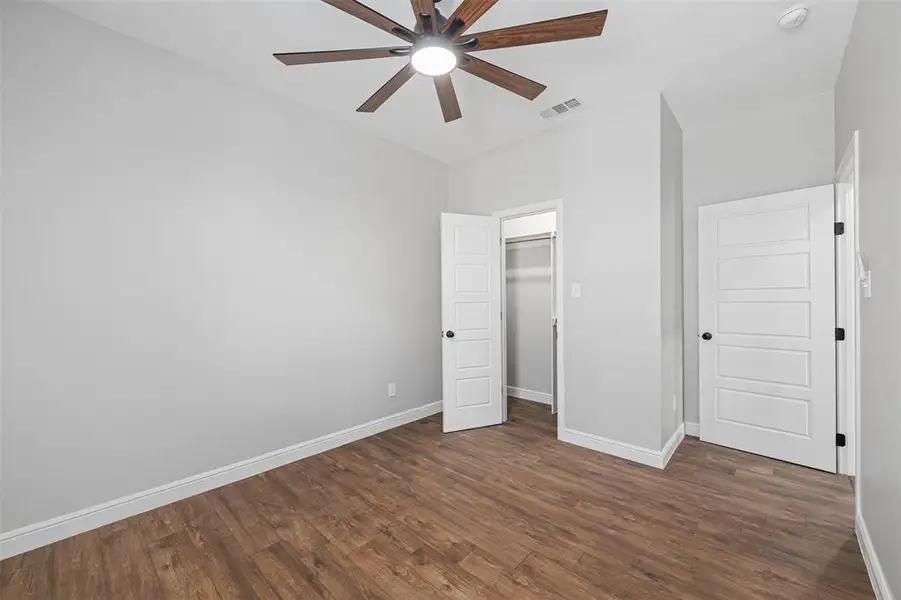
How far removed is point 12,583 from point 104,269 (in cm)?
159

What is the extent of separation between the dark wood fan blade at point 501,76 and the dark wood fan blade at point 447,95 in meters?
0.13

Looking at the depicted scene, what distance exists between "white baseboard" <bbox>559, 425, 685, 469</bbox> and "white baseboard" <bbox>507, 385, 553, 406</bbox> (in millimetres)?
1049

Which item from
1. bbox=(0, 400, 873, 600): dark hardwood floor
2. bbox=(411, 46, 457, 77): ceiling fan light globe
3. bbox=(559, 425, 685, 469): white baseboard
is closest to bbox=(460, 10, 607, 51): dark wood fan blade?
bbox=(411, 46, 457, 77): ceiling fan light globe

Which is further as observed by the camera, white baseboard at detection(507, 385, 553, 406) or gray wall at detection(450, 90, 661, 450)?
white baseboard at detection(507, 385, 553, 406)

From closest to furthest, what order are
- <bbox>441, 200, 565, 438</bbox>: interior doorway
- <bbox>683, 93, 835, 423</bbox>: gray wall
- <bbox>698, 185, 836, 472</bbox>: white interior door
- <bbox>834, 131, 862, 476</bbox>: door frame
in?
<bbox>834, 131, 862, 476</bbox>: door frame
<bbox>698, 185, 836, 472</bbox>: white interior door
<bbox>683, 93, 835, 423</bbox>: gray wall
<bbox>441, 200, 565, 438</bbox>: interior doorway

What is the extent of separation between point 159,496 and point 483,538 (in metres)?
2.06

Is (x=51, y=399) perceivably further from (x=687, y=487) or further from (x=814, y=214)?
(x=814, y=214)

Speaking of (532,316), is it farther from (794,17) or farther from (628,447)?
(794,17)

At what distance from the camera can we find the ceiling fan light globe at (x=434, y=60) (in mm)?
→ 1761

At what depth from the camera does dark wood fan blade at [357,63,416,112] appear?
196 centimetres

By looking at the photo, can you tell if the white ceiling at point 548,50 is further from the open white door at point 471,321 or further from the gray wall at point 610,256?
the open white door at point 471,321

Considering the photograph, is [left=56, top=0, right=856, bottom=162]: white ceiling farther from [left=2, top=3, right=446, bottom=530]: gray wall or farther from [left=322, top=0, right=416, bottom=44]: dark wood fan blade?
[left=322, top=0, right=416, bottom=44]: dark wood fan blade

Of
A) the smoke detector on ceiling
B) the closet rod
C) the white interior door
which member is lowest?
the white interior door

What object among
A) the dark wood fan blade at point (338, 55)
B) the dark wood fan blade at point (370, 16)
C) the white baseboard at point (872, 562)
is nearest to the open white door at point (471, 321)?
the dark wood fan blade at point (338, 55)
